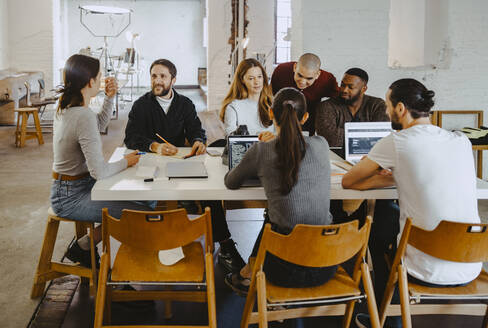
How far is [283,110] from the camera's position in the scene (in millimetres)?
1979

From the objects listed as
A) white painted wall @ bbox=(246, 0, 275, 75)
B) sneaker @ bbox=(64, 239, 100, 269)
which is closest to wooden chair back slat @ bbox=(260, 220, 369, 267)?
sneaker @ bbox=(64, 239, 100, 269)

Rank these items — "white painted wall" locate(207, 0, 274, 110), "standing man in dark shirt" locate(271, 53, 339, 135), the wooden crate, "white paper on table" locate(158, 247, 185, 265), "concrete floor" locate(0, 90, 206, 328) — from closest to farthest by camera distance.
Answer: "white paper on table" locate(158, 247, 185, 265) → "concrete floor" locate(0, 90, 206, 328) → "standing man in dark shirt" locate(271, 53, 339, 135) → the wooden crate → "white painted wall" locate(207, 0, 274, 110)

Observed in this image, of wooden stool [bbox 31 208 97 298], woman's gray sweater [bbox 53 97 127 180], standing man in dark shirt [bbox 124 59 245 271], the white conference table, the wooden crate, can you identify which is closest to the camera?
the white conference table

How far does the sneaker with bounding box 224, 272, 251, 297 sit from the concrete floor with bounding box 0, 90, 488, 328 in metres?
0.52

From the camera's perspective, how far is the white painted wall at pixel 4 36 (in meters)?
9.48

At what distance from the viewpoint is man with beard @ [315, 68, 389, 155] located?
3.25 meters

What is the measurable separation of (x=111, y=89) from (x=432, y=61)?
367 cm

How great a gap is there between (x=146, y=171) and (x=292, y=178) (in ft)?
2.77

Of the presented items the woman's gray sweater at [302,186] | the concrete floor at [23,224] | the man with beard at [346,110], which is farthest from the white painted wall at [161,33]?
the woman's gray sweater at [302,186]

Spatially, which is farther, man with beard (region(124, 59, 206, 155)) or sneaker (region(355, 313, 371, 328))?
man with beard (region(124, 59, 206, 155))

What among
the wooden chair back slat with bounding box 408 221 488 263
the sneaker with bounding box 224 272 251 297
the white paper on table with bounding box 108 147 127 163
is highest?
the white paper on table with bounding box 108 147 127 163

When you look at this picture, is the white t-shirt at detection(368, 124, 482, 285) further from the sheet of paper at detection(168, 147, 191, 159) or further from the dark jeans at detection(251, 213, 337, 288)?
the sheet of paper at detection(168, 147, 191, 159)

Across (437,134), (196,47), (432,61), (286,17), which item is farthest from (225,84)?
(437,134)

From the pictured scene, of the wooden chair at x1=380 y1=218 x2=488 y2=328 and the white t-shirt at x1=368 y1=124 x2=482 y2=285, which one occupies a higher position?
the white t-shirt at x1=368 y1=124 x2=482 y2=285
